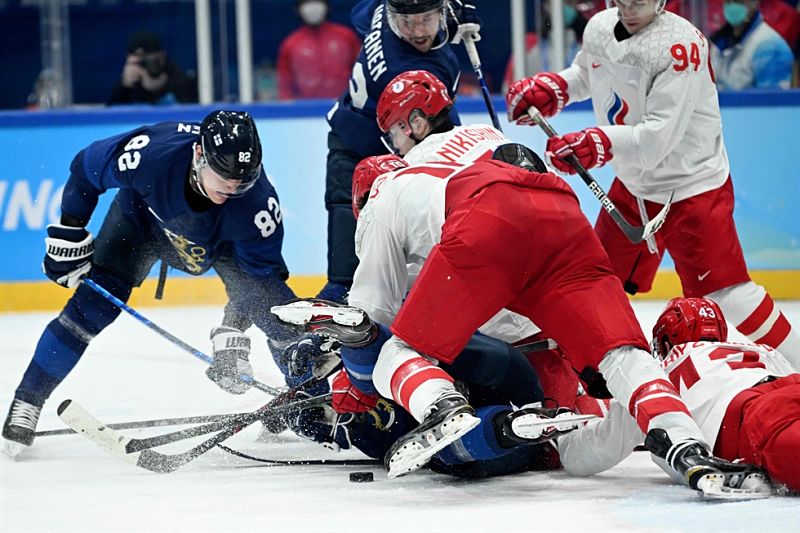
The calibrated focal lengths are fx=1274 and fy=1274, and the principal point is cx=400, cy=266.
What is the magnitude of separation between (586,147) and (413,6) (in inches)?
29.8

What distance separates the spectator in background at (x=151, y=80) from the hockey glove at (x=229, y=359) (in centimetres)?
319

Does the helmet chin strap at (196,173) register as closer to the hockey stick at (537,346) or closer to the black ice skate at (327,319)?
the black ice skate at (327,319)

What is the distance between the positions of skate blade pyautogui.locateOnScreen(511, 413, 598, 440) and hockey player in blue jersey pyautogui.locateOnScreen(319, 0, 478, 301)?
4.99 ft

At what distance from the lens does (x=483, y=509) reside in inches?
102

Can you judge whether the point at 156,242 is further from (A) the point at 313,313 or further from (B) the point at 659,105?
(B) the point at 659,105

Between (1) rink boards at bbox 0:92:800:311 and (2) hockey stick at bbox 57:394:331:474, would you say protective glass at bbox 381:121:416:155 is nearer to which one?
(2) hockey stick at bbox 57:394:331:474

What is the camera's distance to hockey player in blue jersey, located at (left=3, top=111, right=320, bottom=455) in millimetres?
3469

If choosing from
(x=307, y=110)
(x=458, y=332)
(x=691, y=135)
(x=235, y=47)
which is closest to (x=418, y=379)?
(x=458, y=332)

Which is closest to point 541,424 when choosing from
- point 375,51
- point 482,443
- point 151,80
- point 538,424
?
point 538,424

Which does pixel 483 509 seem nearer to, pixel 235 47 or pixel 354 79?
pixel 354 79

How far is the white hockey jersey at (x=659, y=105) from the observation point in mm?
3734

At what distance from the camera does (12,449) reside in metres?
3.45

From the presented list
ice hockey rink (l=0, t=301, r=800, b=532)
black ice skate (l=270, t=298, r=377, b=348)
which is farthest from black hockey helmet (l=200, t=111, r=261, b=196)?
ice hockey rink (l=0, t=301, r=800, b=532)

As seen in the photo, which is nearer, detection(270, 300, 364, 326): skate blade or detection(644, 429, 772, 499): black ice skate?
detection(644, 429, 772, 499): black ice skate
